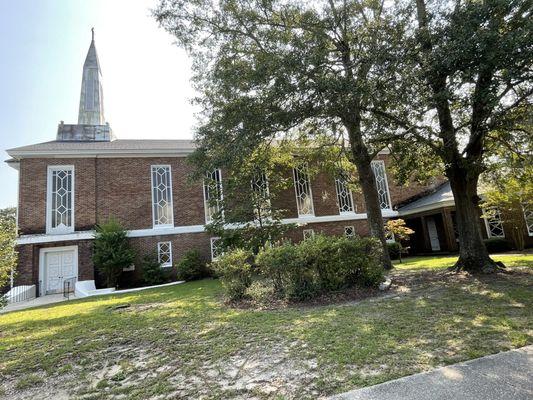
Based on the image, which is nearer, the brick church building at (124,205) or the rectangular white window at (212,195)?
the brick church building at (124,205)

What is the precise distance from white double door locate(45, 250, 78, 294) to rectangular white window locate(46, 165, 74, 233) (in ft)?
4.22

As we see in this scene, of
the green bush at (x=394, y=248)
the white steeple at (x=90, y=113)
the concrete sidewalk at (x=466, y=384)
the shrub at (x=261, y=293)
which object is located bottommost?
the concrete sidewalk at (x=466, y=384)

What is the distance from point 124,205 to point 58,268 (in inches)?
180

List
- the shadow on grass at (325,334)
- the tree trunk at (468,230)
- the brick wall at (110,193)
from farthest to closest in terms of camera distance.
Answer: the brick wall at (110,193) < the tree trunk at (468,230) < the shadow on grass at (325,334)

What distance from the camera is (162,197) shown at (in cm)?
1916

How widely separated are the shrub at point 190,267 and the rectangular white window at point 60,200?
19.7 ft

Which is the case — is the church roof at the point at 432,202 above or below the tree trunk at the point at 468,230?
above

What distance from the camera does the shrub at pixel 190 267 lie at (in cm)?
1741

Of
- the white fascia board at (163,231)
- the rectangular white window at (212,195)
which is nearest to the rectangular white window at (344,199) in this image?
the white fascia board at (163,231)

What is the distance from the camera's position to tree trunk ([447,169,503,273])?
10.5 metres

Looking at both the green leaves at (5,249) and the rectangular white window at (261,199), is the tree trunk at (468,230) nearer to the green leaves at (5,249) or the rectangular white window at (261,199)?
the rectangular white window at (261,199)

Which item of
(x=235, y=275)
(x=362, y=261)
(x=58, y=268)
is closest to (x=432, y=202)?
(x=362, y=261)

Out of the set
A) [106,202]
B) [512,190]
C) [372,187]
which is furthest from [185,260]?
[512,190]

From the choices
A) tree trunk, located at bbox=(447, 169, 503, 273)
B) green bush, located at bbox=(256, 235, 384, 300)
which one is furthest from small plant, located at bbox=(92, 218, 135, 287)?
tree trunk, located at bbox=(447, 169, 503, 273)
